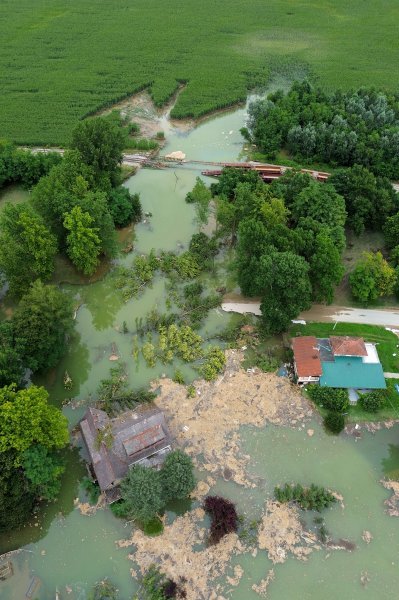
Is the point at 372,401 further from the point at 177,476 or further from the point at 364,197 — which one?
the point at 364,197

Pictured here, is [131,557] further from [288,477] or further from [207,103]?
[207,103]

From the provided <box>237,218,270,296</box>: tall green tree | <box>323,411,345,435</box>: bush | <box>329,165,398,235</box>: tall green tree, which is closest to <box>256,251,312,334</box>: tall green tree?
<box>237,218,270,296</box>: tall green tree

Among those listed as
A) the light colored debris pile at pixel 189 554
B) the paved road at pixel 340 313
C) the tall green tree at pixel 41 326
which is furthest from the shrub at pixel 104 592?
the paved road at pixel 340 313

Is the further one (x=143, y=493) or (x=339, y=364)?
(x=339, y=364)

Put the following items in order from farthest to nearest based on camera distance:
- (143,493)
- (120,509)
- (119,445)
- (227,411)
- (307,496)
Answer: (227,411)
(119,445)
(307,496)
(120,509)
(143,493)

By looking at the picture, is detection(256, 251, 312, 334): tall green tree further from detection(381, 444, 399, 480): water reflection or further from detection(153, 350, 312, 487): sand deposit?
detection(381, 444, 399, 480): water reflection

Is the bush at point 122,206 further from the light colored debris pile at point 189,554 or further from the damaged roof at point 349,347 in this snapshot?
the light colored debris pile at point 189,554

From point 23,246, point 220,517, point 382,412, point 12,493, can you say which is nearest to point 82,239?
point 23,246
